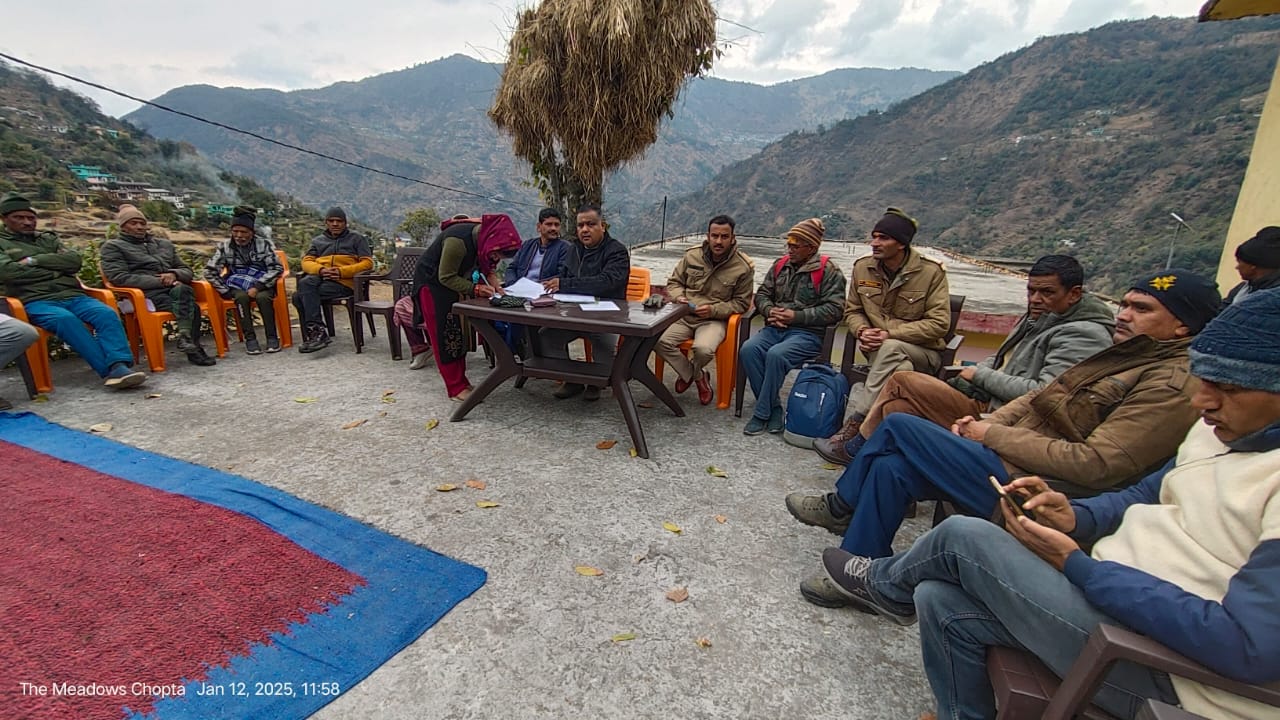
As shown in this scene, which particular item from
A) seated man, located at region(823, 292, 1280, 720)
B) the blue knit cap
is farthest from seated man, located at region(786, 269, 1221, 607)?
the blue knit cap

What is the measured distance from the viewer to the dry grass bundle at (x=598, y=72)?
4836 millimetres

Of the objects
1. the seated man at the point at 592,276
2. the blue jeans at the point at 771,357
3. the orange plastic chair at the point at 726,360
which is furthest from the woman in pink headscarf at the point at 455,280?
the blue jeans at the point at 771,357

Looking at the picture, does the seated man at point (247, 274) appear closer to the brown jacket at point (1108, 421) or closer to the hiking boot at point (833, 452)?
the hiking boot at point (833, 452)

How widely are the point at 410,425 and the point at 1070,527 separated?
3.40 m

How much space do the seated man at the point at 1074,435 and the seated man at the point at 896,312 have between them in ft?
3.39

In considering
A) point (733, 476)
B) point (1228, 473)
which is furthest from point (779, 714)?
point (733, 476)

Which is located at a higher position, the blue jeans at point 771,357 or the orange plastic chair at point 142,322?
the orange plastic chair at point 142,322

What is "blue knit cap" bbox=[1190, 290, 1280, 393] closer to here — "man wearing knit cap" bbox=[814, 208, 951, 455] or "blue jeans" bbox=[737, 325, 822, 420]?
"man wearing knit cap" bbox=[814, 208, 951, 455]

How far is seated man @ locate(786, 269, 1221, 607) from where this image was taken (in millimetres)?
1803

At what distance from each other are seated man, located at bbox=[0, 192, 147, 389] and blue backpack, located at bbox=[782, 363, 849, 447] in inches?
179

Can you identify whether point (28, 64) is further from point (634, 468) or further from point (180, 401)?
point (634, 468)

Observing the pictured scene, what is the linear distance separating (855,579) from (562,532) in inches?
48.8

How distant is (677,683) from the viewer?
5.74ft

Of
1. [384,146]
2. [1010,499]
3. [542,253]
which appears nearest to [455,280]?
[542,253]
